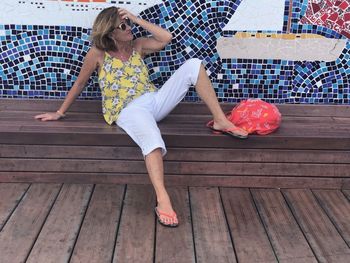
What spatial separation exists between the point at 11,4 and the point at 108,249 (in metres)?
2.00

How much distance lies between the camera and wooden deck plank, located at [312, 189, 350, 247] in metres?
2.71

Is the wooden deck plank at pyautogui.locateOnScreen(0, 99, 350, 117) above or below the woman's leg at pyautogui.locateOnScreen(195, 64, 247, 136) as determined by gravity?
below

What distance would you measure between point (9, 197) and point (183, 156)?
109cm

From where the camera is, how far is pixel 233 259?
2377mm

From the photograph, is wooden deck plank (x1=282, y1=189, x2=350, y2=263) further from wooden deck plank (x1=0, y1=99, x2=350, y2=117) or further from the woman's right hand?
the woman's right hand

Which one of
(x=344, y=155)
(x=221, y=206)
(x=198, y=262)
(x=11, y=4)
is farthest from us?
Answer: (x=11, y=4)

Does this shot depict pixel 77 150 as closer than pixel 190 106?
Yes

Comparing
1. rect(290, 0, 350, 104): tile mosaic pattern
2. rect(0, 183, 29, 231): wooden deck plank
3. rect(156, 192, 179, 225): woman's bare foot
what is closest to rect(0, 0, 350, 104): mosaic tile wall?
rect(290, 0, 350, 104): tile mosaic pattern

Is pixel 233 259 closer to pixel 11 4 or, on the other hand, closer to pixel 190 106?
pixel 190 106

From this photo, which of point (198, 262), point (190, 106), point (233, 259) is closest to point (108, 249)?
point (198, 262)

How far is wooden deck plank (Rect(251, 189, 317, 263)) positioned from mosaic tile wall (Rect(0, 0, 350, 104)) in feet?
3.01

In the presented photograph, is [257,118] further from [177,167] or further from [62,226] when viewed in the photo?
[62,226]

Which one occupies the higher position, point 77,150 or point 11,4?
point 11,4

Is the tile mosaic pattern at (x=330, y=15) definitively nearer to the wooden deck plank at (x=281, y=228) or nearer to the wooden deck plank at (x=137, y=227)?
the wooden deck plank at (x=281, y=228)
